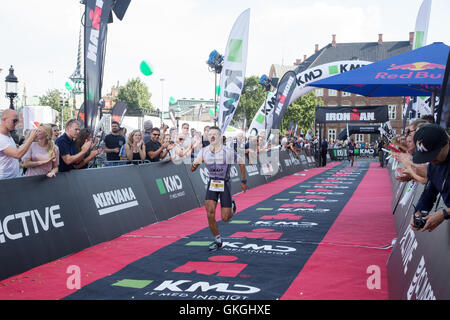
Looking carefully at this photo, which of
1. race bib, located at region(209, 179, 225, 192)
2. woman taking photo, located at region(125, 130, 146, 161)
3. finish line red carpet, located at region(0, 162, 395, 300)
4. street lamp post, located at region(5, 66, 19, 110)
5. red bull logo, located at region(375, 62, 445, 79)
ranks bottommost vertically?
finish line red carpet, located at region(0, 162, 395, 300)

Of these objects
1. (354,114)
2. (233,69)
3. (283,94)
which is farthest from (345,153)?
(233,69)

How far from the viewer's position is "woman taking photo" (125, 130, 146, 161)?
1070cm

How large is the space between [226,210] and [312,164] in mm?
24411

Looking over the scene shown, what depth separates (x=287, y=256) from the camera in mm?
6809

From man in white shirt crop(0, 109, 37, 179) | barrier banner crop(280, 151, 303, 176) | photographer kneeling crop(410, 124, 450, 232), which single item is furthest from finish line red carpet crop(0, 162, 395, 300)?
barrier banner crop(280, 151, 303, 176)

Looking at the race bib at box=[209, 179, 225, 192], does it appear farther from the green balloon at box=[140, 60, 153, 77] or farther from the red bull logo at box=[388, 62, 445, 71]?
the green balloon at box=[140, 60, 153, 77]

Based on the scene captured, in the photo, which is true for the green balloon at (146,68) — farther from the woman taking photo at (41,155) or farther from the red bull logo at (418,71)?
the woman taking photo at (41,155)

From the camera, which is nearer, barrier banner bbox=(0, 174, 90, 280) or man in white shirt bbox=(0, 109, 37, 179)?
barrier banner bbox=(0, 174, 90, 280)

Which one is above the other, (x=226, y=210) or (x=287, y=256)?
(x=226, y=210)

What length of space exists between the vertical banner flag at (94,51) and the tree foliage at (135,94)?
88.0m

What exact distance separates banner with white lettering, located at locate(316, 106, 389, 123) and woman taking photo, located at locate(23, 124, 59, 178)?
82.0 feet

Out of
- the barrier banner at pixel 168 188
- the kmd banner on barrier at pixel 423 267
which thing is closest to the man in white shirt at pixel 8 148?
the barrier banner at pixel 168 188
